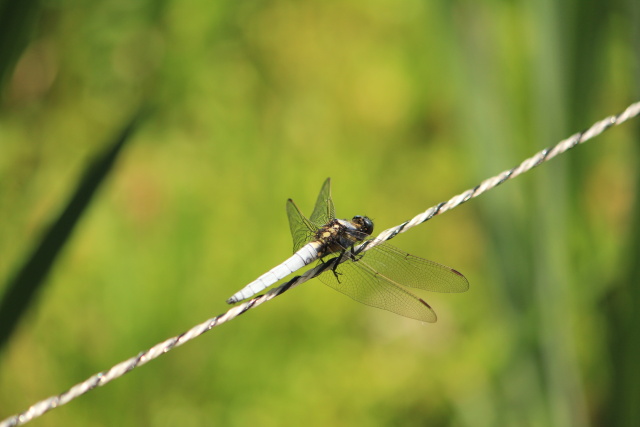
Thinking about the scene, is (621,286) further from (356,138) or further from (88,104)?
(88,104)

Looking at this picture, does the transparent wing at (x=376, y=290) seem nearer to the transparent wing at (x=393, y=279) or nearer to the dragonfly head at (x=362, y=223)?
the transparent wing at (x=393, y=279)

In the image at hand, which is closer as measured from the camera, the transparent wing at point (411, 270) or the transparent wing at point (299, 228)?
the transparent wing at point (411, 270)

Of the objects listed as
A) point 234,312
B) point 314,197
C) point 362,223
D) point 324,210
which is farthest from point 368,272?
point 314,197

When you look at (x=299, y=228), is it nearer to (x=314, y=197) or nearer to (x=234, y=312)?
(x=314, y=197)

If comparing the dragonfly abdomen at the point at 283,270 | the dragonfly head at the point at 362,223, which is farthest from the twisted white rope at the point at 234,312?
the dragonfly head at the point at 362,223

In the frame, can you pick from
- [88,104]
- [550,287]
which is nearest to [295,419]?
[550,287]

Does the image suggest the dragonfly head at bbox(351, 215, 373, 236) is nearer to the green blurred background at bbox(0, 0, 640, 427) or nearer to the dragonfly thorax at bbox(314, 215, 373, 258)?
the dragonfly thorax at bbox(314, 215, 373, 258)
